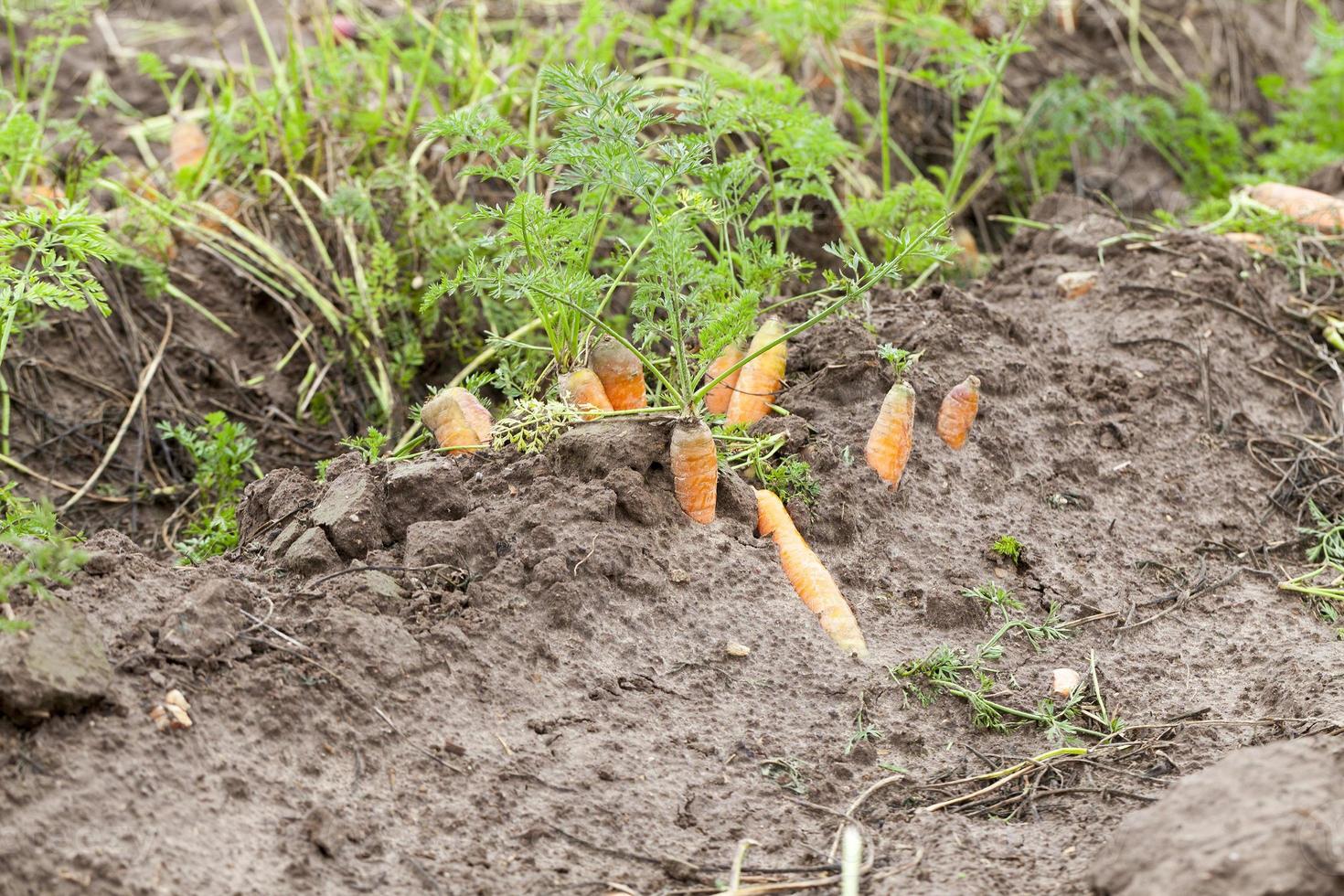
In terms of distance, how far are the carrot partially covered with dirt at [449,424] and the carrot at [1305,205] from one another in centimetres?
323

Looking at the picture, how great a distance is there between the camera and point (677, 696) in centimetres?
260

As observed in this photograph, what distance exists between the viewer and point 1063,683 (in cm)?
279

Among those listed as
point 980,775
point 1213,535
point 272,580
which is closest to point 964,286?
point 1213,535

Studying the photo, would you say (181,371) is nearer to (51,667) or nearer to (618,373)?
(618,373)

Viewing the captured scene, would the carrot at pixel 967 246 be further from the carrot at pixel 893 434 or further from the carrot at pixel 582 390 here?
the carrot at pixel 582 390

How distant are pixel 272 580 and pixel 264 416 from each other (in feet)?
5.66

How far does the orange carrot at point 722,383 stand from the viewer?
3400 mm

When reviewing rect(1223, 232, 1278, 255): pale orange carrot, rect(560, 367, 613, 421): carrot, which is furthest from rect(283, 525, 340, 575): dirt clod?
rect(1223, 232, 1278, 255): pale orange carrot

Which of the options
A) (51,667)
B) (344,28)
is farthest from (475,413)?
(344,28)

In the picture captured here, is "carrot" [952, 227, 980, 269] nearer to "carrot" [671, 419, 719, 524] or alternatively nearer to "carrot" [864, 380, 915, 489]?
"carrot" [864, 380, 915, 489]

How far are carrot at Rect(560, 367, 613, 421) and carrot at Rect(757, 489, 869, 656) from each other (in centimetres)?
43

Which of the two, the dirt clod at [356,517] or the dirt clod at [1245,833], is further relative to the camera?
the dirt clod at [356,517]

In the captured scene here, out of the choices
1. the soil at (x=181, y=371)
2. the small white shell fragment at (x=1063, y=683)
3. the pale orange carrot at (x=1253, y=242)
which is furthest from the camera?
the pale orange carrot at (x=1253, y=242)

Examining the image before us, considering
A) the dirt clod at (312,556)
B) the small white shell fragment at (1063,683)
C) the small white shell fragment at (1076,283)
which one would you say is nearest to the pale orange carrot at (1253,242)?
the small white shell fragment at (1076,283)
